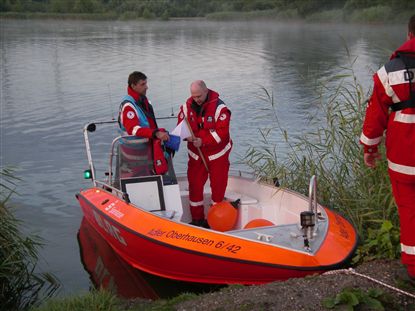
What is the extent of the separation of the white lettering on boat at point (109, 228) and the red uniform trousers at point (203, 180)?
0.92 meters

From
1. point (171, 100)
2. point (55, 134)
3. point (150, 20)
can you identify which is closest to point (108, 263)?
point (55, 134)

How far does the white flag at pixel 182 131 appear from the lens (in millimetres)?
6094

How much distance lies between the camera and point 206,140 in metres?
6.07

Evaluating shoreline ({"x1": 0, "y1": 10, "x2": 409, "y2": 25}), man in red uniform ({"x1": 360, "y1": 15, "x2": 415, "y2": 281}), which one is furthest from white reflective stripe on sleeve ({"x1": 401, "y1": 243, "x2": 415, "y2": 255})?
shoreline ({"x1": 0, "y1": 10, "x2": 409, "y2": 25})

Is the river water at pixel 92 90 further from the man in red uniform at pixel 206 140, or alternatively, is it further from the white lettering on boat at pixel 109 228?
the man in red uniform at pixel 206 140

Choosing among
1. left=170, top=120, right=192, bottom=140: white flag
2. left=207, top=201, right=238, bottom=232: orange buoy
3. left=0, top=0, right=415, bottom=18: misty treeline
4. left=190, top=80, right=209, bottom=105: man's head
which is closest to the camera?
left=190, top=80, right=209, bottom=105: man's head

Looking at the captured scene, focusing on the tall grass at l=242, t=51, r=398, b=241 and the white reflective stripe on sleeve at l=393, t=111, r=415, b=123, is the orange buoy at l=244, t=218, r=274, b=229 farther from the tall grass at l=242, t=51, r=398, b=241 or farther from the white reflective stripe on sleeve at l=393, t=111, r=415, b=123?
the white reflective stripe on sleeve at l=393, t=111, r=415, b=123

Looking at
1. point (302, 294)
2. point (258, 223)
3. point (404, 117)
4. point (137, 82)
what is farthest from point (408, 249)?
point (137, 82)

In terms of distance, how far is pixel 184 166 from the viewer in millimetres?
10109

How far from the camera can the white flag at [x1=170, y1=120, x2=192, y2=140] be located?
20.0 feet

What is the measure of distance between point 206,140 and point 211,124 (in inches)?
7.5

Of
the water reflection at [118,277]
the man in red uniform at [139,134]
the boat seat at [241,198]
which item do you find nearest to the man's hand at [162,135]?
the man in red uniform at [139,134]

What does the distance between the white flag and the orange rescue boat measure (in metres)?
0.54

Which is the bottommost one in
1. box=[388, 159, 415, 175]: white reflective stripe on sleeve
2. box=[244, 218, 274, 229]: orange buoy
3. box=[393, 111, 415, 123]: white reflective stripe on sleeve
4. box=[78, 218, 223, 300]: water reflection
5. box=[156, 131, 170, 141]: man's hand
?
box=[78, 218, 223, 300]: water reflection
